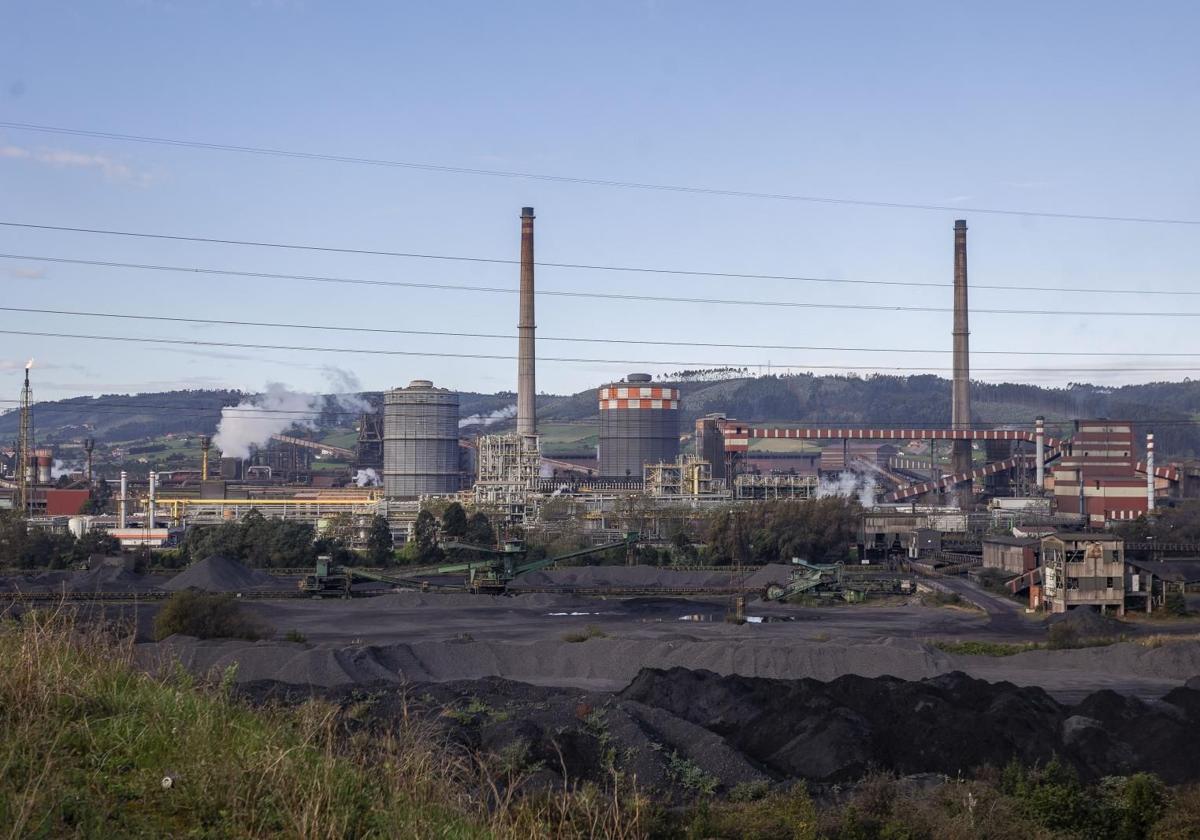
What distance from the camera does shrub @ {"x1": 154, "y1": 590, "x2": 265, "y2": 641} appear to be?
85.5ft

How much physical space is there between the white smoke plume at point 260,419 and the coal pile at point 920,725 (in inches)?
3637

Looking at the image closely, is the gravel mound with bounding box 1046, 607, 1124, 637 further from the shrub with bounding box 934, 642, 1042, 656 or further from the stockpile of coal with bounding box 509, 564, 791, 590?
the stockpile of coal with bounding box 509, 564, 791, 590

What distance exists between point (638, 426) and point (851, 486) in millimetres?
14673

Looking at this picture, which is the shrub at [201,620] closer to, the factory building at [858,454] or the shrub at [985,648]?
the shrub at [985,648]

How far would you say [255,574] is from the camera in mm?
41031

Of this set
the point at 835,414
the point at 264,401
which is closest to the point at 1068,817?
the point at 264,401

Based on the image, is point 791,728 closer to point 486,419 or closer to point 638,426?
point 638,426

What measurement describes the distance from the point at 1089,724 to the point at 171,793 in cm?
1360

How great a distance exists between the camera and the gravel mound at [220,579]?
37531 millimetres

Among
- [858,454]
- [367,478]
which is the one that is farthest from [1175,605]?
[858,454]

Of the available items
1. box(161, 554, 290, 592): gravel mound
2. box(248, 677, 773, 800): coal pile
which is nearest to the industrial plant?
box(161, 554, 290, 592): gravel mound

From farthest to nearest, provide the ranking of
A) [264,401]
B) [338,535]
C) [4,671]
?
[264,401] → [338,535] → [4,671]

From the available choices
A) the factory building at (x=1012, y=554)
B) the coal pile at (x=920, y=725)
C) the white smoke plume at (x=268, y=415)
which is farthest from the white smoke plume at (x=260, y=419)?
the coal pile at (x=920, y=725)

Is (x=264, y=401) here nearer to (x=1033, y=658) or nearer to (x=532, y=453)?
(x=532, y=453)
